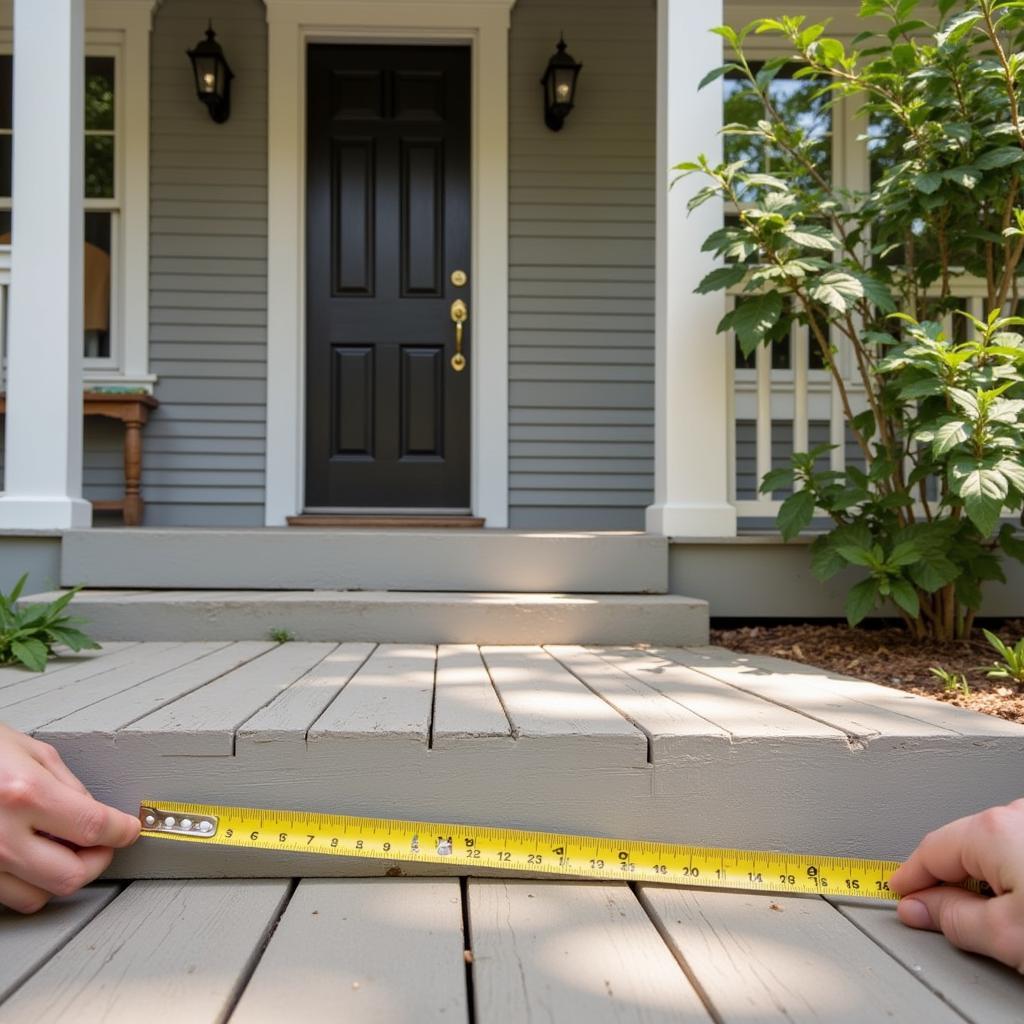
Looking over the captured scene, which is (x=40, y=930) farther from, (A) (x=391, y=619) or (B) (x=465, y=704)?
(A) (x=391, y=619)

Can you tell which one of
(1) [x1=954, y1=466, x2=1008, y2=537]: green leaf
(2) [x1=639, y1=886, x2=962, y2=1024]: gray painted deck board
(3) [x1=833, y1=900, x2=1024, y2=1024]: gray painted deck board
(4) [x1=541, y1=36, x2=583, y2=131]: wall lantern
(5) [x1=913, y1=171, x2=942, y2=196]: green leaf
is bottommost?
(3) [x1=833, y1=900, x2=1024, y2=1024]: gray painted deck board

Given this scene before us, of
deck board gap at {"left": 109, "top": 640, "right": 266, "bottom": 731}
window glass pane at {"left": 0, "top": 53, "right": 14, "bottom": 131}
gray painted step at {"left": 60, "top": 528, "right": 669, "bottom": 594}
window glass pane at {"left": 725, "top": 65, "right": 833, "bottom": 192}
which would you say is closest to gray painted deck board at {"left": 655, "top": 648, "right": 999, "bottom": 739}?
gray painted step at {"left": 60, "top": 528, "right": 669, "bottom": 594}

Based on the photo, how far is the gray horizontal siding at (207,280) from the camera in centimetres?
423

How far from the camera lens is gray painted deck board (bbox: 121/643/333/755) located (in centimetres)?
124

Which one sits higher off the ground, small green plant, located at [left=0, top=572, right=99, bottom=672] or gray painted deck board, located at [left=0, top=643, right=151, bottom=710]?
small green plant, located at [left=0, top=572, right=99, bottom=672]

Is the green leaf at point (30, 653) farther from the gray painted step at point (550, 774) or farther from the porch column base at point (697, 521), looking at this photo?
the porch column base at point (697, 521)

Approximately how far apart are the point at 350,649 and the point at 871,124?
3.94 meters

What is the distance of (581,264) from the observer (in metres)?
4.36

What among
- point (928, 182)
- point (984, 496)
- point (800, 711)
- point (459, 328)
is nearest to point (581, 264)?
point (459, 328)

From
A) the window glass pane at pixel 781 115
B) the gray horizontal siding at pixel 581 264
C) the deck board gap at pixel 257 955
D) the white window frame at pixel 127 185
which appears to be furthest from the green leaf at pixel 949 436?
the white window frame at pixel 127 185

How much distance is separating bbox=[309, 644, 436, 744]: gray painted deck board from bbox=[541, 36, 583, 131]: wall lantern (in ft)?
10.3

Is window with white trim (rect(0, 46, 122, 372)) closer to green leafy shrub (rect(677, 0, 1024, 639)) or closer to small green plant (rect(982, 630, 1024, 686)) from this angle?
green leafy shrub (rect(677, 0, 1024, 639))

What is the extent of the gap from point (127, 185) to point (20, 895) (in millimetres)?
3996

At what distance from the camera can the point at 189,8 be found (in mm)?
4234
